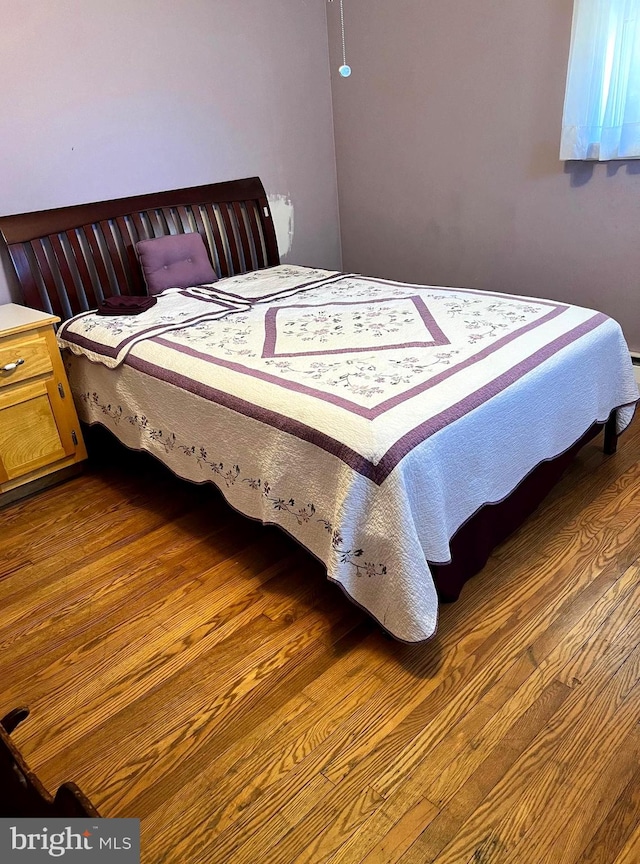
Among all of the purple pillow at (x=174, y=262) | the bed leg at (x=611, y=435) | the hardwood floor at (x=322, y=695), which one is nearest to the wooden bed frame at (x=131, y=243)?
the bed leg at (x=611, y=435)

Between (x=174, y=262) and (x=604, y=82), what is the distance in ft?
6.58

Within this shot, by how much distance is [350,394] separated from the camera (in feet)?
6.06

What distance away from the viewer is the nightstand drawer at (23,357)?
94.6 inches

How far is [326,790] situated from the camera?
55.9 inches

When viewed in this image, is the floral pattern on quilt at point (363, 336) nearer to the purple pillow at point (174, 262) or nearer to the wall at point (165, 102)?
the purple pillow at point (174, 262)

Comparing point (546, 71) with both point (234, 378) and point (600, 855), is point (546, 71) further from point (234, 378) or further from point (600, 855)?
point (600, 855)

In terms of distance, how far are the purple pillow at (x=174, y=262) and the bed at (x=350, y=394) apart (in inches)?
3.5

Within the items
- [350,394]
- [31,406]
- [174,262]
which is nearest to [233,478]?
[350,394]

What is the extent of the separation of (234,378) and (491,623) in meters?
1.07

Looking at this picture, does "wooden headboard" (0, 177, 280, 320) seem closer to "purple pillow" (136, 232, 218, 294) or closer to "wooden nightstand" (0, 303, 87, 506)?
"purple pillow" (136, 232, 218, 294)

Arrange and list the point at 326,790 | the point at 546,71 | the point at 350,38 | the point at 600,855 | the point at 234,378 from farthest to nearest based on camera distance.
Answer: the point at 350,38, the point at 546,71, the point at 234,378, the point at 326,790, the point at 600,855

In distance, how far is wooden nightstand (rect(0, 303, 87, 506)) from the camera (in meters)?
2.43

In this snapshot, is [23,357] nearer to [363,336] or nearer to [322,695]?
[363,336]

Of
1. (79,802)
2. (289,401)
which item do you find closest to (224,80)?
(289,401)
